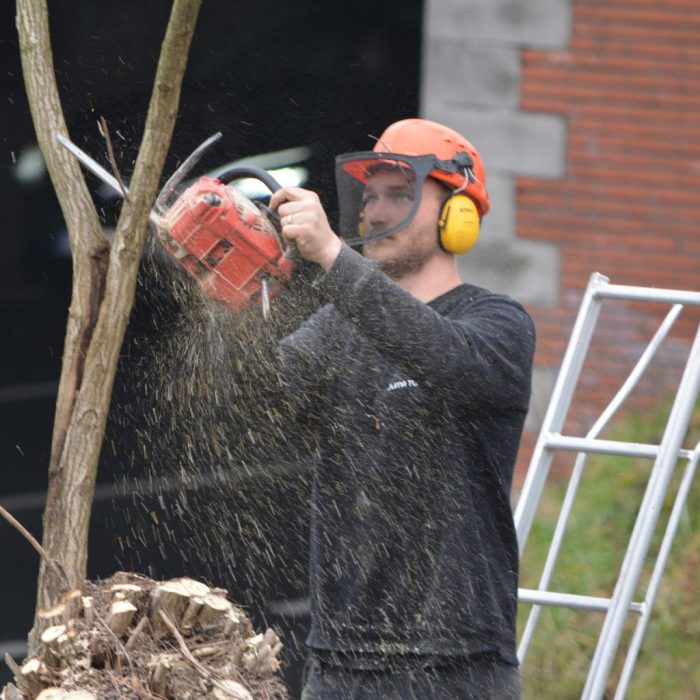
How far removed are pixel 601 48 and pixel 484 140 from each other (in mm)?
583

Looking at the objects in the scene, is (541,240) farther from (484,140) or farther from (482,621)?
(482,621)

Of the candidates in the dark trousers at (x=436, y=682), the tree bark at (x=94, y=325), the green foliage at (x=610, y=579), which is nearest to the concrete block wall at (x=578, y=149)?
the green foliage at (x=610, y=579)

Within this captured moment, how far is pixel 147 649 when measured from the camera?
2.36 metres

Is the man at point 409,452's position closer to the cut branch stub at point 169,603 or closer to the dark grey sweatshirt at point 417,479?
the dark grey sweatshirt at point 417,479

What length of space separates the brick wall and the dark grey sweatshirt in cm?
215

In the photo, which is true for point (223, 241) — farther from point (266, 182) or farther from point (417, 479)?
point (417, 479)

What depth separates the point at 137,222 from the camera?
2.67 metres

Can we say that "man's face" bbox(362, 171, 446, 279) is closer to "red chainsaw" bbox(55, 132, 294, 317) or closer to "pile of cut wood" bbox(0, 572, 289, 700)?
"red chainsaw" bbox(55, 132, 294, 317)

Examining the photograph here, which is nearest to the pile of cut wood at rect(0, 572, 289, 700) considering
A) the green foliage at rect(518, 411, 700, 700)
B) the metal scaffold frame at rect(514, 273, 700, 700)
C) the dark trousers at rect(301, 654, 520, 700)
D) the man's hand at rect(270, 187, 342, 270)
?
the dark trousers at rect(301, 654, 520, 700)

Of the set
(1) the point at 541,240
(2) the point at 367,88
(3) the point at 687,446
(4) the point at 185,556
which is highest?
(2) the point at 367,88

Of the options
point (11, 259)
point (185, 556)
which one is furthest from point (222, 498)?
point (11, 259)

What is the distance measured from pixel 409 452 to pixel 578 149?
253cm

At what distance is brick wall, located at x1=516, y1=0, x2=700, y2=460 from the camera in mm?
4973

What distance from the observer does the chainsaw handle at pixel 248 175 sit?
9.62ft
